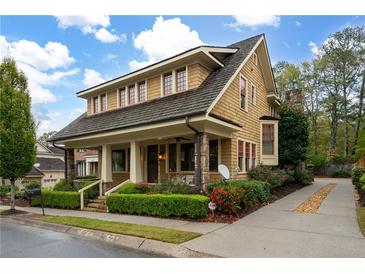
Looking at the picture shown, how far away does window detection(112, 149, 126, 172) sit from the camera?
17.0m

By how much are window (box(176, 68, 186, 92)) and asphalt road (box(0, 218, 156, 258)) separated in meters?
8.04

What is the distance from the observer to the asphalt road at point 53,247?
19.7 ft

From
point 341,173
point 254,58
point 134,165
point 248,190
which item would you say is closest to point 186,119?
point 248,190

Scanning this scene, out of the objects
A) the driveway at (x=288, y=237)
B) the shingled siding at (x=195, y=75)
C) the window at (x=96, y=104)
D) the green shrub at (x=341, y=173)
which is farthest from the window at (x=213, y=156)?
the green shrub at (x=341, y=173)

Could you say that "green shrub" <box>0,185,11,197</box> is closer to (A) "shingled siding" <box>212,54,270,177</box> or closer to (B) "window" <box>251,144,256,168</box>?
(A) "shingled siding" <box>212,54,270,177</box>

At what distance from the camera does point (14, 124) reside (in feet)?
40.8

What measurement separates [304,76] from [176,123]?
32417 mm

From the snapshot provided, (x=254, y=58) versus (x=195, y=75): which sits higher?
(x=254, y=58)

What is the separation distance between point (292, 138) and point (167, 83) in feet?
32.1

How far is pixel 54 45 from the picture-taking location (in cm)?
1479

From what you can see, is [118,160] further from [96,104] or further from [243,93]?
[243,93]

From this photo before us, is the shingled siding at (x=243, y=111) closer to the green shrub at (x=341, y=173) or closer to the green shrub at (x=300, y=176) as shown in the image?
the green shrub at (x=300, y=176)

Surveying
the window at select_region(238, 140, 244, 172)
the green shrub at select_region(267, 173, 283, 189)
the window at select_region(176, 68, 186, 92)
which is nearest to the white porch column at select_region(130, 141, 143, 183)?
the window at select_region(176, 68, 186, 92)
